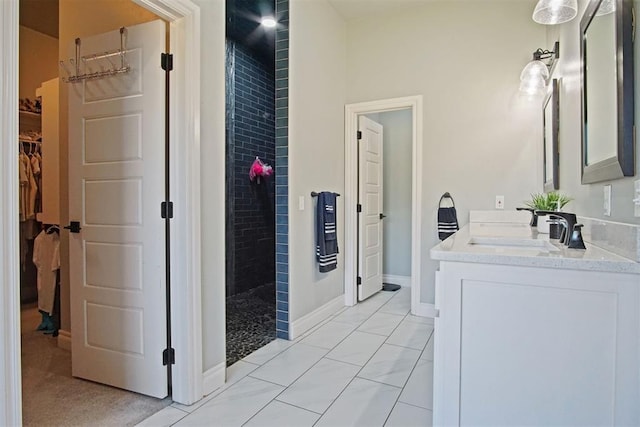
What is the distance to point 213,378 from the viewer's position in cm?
221

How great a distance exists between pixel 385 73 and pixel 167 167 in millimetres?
2647

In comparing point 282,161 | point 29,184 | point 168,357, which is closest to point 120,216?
point 168,357

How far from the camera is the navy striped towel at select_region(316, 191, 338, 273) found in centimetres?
339

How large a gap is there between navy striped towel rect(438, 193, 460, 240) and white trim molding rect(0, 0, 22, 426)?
3114 mm

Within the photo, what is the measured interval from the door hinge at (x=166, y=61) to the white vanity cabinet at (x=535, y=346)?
1.75m

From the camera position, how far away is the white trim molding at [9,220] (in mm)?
1227

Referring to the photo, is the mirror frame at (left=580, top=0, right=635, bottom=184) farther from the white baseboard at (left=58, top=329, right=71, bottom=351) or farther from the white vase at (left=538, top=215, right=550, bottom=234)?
the white baseboard at (left=58, top=329, right=71, bottom=351)

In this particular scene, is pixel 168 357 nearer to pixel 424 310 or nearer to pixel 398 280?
pixel 424 310

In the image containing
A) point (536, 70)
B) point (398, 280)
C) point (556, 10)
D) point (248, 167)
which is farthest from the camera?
point (398, 280)

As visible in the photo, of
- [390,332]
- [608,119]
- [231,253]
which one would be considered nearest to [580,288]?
[608,119]

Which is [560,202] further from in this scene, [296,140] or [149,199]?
[149,199]

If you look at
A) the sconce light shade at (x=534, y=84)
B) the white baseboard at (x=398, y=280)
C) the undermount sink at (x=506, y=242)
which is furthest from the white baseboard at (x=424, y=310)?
the sconce light shade at (x=534, y=84)

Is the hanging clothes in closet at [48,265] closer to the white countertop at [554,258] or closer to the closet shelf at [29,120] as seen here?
the closet shelf at [29,120]

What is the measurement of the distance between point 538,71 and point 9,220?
Answer: 3284mm
